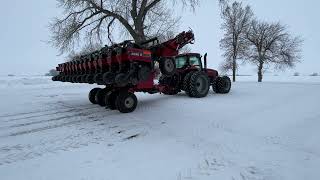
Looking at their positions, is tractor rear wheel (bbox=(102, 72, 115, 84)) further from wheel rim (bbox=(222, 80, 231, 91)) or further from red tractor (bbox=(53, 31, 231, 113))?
wheel rim (bbox=(222, 80, 231, 91))

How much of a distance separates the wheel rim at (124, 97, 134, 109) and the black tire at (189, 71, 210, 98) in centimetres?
263

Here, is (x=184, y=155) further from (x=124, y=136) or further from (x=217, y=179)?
(x=124, y=136)

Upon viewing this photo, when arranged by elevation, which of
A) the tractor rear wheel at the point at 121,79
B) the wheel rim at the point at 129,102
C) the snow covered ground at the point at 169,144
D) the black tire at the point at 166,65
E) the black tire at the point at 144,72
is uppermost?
Result: the black tire at the point at 166,65

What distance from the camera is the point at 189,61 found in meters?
10.2

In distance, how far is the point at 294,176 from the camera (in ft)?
10.8

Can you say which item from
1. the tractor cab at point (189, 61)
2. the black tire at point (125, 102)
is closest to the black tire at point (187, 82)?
the tractor cab at point (189, 61)

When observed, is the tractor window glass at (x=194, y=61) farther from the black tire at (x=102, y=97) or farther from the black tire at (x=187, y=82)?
the black tire at (x=102, y=97)

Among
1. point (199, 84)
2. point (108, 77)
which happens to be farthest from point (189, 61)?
point (108, 77)

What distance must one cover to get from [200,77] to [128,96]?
337 cm

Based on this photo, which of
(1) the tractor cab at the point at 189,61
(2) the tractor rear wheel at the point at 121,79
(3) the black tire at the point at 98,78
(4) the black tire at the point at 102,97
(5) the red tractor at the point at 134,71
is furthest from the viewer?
(1) the tractor cab at the point at 189,61

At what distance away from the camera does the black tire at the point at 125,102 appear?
725cm

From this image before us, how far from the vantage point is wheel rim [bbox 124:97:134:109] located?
24.1ft

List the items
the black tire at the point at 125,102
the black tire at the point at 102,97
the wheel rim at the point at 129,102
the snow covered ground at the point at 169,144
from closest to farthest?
the snow covered ground at the point at 169,144, the black tire at the point at 125,102, the wheel rim at the point at 129,102, the black tire at the point at 102,97

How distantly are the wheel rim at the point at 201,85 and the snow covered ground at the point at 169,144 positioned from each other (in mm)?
2046
